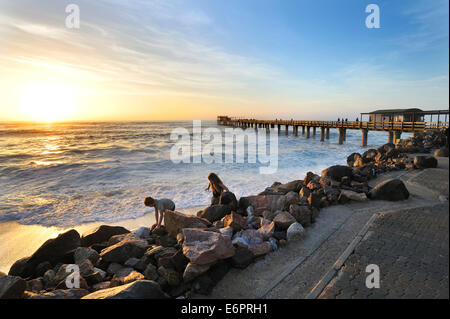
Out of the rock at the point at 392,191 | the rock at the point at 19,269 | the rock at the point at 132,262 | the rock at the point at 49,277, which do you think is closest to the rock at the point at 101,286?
the rock at the point at 132,262

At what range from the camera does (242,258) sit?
200 inches

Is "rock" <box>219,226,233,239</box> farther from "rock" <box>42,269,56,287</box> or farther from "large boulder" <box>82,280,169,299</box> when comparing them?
"rock" <box>42,269,56,287</box>

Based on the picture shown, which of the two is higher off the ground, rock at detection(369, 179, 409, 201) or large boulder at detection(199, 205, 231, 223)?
rock at detection(369, 179, 409, 201)

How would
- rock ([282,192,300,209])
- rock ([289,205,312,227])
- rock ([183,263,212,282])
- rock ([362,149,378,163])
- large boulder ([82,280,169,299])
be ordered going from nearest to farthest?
large boulder ([82,280,169,299]), rock ([183,263,212,282]), rock ([289,205,312,227]), rock ([282,192,300,209]), rock ([362,149,378,163])

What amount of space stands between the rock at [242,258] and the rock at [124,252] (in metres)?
2.37

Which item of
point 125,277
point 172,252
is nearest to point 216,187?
point 172,252

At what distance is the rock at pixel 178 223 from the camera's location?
21.3ft

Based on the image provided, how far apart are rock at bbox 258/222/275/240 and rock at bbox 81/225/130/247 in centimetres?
444

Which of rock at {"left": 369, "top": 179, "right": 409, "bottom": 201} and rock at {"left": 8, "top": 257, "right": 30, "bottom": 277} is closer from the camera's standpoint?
rock at {"left": 8, "top": 257, "right": 30, "bottom": 277}

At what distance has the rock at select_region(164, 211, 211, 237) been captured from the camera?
21.3ft

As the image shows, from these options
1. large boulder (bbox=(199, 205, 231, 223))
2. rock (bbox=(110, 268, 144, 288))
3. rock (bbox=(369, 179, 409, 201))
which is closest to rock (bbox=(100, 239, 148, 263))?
rock (bbox=(110, 268, 144, 288))

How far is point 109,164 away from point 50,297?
20.9 meters

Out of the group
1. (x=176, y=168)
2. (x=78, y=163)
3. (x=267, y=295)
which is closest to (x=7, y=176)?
(x=78, y=163)

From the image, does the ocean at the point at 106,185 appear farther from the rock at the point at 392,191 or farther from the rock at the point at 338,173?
the rock at the point at 392,191
